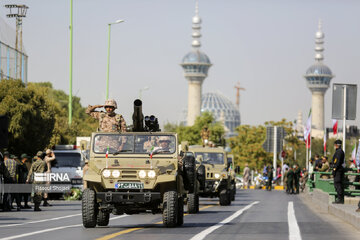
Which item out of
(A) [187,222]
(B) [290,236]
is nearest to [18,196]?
(A) [187,222]

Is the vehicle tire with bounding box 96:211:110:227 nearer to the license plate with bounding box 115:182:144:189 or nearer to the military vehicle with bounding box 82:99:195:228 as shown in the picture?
the military vehicle with bounding box 82:99:195:228

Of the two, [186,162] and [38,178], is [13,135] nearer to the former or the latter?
[38,178]

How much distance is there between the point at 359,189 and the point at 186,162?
9419 mm

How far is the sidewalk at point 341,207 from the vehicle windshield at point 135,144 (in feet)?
13.5

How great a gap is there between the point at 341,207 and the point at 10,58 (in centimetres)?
2974

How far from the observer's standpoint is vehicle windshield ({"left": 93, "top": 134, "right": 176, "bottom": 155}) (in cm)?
1875

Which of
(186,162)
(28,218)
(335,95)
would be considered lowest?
(28,218)

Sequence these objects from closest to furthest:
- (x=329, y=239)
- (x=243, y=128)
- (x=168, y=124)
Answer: (x=329, y=239) < (x=243, y=128) < (x=168, y=124)

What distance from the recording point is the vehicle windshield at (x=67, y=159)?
39.2m

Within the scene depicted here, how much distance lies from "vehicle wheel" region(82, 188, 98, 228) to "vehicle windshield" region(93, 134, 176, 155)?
4.33 ft

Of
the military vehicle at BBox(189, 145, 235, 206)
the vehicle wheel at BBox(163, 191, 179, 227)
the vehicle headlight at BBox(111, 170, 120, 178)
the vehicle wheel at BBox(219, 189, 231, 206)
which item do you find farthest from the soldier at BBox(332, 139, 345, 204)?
the vehicle headlight at BBox(111, 170, 120, 178)

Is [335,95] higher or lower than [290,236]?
higher

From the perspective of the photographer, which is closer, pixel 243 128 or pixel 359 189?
pixel 359 189

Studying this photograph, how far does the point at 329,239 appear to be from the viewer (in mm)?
15648
